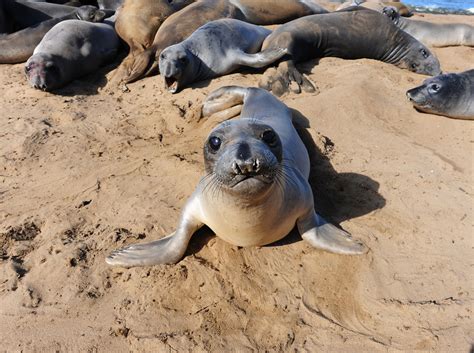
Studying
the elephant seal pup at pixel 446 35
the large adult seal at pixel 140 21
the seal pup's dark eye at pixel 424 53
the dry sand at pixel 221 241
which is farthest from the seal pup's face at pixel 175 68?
the elephant seal pup at pixel 446 35

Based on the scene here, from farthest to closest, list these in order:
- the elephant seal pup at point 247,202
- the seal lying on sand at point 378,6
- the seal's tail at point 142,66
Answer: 1. the seal lying on sand at point 378,6
2. the seal's tail at point 142,66
3. the elephant seal pup at point 247,202

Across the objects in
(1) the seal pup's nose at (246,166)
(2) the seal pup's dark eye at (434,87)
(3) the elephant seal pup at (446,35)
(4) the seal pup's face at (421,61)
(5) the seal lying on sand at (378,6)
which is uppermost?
(1) the seal pup's nose at (246,166)

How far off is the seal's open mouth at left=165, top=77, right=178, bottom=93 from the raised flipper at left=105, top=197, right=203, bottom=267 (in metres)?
2.83

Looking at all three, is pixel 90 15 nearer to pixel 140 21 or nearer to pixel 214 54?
pixel 140 21

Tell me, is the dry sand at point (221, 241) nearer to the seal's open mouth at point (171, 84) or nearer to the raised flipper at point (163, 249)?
the raised flipper at point (163, 249)

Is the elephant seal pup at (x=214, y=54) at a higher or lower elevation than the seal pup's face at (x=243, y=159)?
lower

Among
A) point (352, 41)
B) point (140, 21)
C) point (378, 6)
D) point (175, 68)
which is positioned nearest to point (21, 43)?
point (140, 21)

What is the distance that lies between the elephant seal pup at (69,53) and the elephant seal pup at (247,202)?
3665mm

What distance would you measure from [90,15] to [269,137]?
5775 mm

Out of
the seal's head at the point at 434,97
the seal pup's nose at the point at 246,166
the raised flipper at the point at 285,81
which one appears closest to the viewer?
the seal pup's nose at the point at 246,166

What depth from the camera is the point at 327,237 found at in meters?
3.17

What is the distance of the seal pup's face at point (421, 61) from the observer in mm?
6734

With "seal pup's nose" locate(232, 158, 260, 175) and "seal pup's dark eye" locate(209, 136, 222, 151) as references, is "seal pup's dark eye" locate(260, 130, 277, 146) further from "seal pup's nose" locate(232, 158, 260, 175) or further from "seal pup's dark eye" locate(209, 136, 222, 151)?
"seal pup's nose" locate(232, 158, 260, 175)

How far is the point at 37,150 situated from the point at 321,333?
3192 mm
